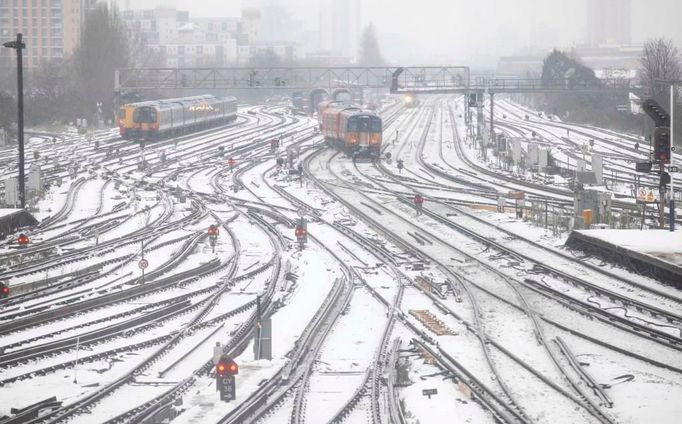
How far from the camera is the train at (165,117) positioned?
58156mm

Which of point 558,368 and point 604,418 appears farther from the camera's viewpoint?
point 558,368

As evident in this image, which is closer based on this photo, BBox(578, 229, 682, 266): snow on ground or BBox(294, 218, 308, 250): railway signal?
BBox(578, 229, 682, 266): snow on ground

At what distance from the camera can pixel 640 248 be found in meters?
23.0

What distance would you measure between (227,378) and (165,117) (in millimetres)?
47138

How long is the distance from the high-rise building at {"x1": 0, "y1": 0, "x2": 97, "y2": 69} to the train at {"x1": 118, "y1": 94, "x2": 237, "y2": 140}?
2903 inches

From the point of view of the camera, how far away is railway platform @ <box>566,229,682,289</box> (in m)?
21.3

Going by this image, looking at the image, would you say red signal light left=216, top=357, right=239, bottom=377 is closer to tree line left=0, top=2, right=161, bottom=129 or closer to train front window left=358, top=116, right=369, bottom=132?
train front window left=358, top=116, right=369, bottom=132

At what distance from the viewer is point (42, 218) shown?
31859 mm

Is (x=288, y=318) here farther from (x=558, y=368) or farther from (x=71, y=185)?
(x=71, y=185)

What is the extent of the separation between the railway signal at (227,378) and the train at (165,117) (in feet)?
150

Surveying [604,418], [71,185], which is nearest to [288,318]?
[604,418]

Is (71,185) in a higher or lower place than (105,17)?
lower

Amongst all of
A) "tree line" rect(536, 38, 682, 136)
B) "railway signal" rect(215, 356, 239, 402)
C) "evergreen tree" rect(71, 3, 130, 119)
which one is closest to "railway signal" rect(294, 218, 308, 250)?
"railway signal" rect(215, 356, 239, 402)

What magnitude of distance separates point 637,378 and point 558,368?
1128 mm
